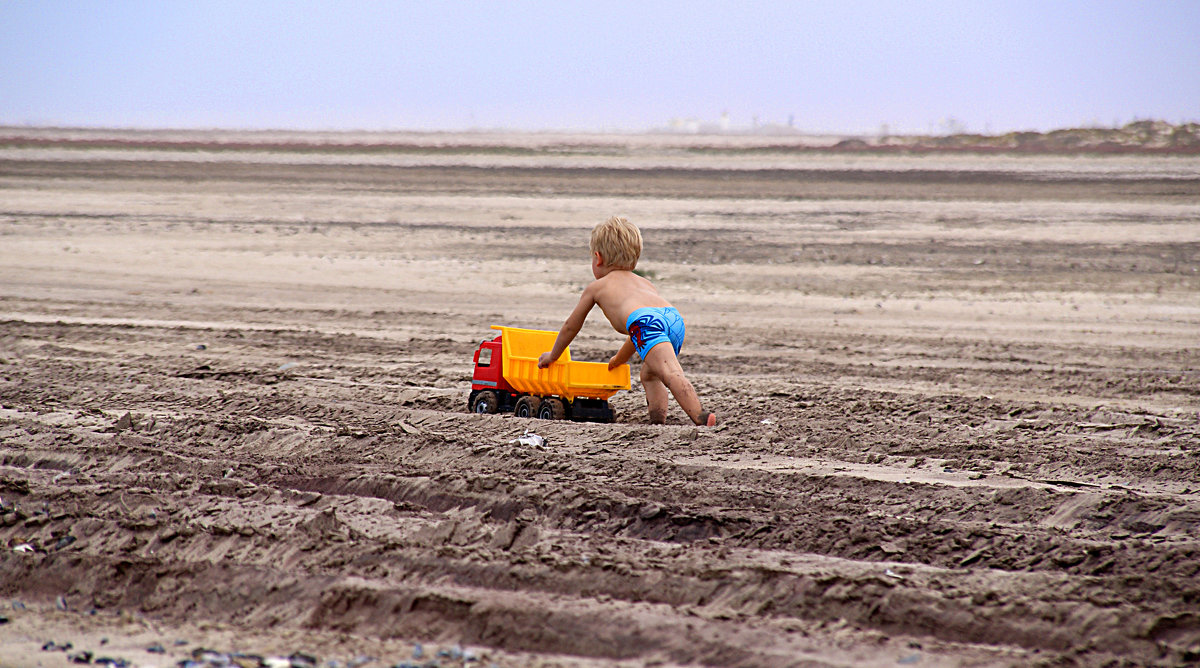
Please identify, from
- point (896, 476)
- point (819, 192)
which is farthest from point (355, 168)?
point (896, 476)

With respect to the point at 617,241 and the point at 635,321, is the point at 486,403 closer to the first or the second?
the point at 635,321

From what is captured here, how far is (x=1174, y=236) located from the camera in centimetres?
1648

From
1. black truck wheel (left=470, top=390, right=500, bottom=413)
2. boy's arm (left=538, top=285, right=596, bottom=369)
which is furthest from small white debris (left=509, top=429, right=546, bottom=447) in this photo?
black truck wheel (left=470, top=390, right=500, bottom=413)

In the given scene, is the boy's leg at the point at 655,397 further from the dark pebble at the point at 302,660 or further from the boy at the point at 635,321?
the dark pebble at the point at 302,660

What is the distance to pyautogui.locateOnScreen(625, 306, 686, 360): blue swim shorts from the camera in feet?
19.3

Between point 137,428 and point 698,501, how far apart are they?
342 centimetres

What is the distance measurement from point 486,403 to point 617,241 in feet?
4.62

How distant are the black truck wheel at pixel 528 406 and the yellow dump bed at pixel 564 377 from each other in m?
0.05

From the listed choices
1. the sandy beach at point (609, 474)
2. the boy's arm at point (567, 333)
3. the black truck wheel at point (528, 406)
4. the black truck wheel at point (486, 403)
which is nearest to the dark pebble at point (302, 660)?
the sandy beach at point (609, 474)

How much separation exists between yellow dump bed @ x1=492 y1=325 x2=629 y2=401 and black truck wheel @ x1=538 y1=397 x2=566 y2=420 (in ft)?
0.16

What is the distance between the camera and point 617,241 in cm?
599

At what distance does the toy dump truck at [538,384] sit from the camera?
A: 6.08 meters

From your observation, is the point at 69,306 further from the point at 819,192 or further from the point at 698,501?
the point at 819,192

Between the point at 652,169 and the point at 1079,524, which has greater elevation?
the point at 652,169
